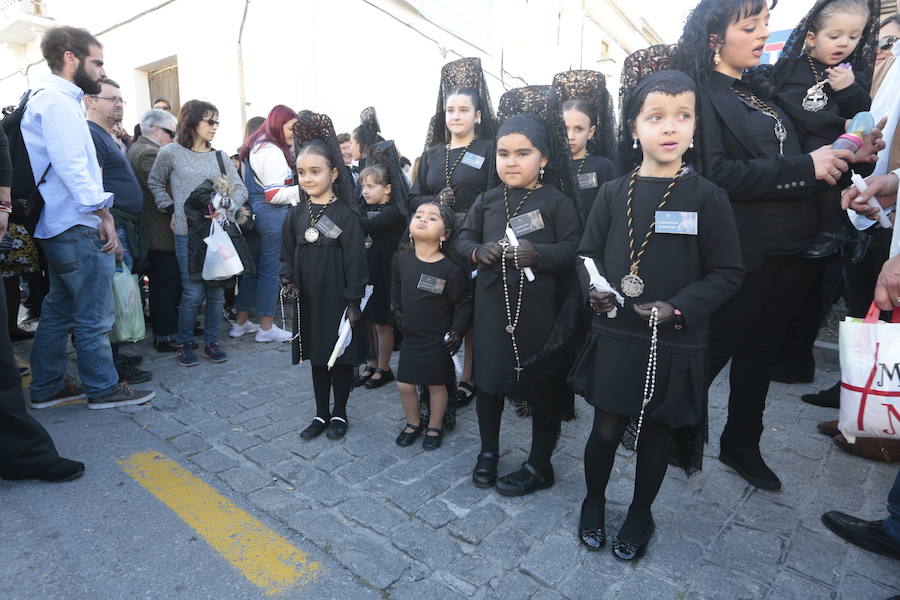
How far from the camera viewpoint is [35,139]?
10.9ft

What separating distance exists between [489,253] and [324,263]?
123 cm

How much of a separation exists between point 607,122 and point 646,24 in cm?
2356

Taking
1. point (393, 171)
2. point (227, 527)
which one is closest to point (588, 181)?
point (393, 171)

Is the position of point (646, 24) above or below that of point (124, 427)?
above

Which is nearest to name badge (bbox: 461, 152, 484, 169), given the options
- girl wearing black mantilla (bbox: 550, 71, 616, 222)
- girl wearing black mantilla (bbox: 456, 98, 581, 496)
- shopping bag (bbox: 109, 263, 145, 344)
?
girl wearing black mantilla (bbox: 550, 71, 616, 222)

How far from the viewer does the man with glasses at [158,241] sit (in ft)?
15.4

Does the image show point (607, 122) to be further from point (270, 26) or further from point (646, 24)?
point (646, 24)

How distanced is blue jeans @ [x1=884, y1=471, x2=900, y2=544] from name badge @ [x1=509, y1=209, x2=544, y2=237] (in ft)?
6.02

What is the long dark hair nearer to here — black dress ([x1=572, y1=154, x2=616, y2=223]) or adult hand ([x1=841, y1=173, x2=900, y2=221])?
black dress ([x1=572, y1=154, x2=616, y2=223])

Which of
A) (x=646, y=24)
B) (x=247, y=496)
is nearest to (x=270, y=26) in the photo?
(x=247, y=496)

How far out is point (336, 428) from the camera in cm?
332

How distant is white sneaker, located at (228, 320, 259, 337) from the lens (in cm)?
544

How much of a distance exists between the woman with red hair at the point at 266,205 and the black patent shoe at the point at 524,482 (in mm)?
3270

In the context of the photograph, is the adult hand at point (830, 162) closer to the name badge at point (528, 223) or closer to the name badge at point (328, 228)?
the name badge at point (528, 223)
